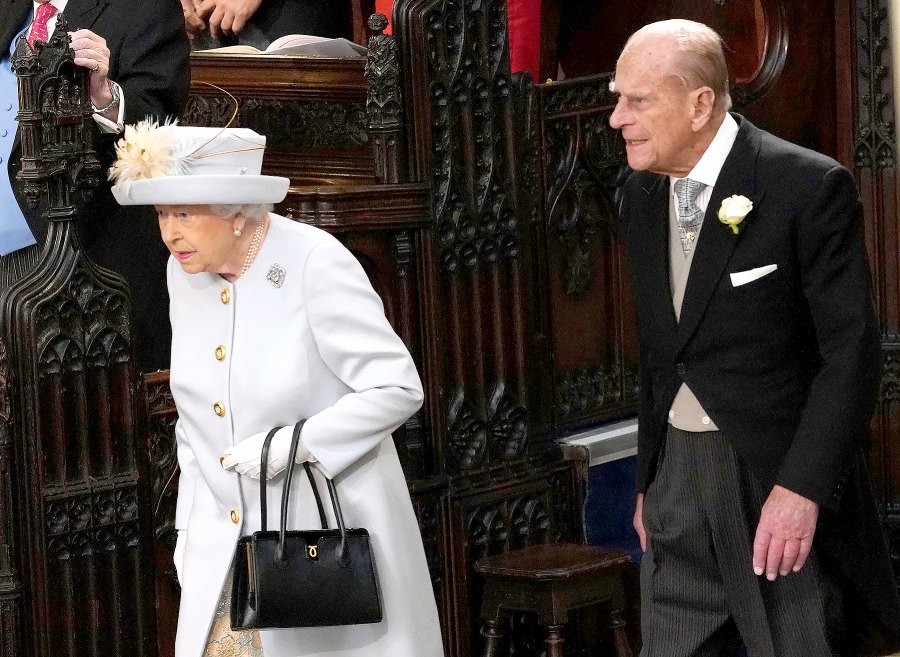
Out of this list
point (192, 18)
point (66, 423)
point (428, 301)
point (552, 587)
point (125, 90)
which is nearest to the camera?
point (66, 423)

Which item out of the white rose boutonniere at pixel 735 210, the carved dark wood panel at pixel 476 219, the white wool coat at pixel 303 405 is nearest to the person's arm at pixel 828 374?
the white rose boutonniere at pixel 735 210

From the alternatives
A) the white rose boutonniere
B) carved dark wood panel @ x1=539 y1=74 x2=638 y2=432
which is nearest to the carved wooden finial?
carved dark wood panel @ x1=539 y1=74 x2=638 y2=432

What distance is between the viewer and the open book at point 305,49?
5.70 meters

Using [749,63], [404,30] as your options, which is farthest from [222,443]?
[749,63]

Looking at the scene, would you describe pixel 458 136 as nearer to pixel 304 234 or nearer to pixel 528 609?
pixel 528 609

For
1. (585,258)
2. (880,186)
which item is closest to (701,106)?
(585,258)

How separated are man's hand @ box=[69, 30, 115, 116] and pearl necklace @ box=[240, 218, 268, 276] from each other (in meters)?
1.09

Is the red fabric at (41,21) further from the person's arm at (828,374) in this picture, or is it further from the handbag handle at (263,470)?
the person's arm at (828,374)

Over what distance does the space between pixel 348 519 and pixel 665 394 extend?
82cm

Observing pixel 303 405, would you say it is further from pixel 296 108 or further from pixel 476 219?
pixel 296 108

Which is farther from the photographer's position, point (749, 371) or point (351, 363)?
point (749, 371)

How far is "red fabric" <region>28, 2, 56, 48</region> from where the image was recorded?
4641mm

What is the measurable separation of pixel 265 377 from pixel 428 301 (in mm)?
1877

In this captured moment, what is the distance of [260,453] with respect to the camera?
10.8 feet
